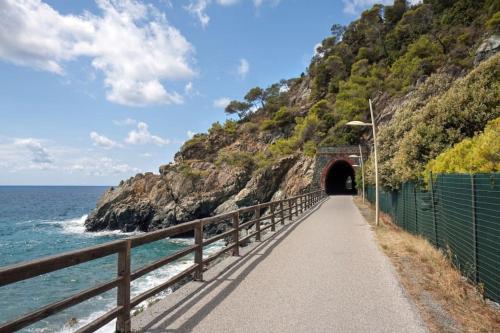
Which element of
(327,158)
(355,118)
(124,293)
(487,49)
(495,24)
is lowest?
(124,293)

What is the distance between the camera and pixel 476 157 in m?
9.28

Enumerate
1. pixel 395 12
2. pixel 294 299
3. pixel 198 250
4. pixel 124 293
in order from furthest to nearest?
1. pixel 395 12
2. pixel 198 250
3. pixel 294 299
4. pixel 124 293

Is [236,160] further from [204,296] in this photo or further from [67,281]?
[204,296]

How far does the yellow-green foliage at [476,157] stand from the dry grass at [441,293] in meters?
2.17

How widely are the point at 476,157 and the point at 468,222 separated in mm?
2601

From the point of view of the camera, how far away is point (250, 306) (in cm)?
571

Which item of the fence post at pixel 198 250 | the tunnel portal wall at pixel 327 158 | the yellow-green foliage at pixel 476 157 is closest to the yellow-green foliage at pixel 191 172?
the tunnel portal wall at pixel 327 158

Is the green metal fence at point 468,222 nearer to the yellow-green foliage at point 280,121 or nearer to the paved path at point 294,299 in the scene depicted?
the paved path at point 294,299

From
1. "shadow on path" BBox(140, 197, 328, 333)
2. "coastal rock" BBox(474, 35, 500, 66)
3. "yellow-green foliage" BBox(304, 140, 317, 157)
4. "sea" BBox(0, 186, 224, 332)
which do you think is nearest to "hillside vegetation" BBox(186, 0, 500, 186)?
"yellow-green foliage" BBox(304, 140, 317, 157)

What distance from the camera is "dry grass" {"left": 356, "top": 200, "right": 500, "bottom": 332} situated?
16.5 ft

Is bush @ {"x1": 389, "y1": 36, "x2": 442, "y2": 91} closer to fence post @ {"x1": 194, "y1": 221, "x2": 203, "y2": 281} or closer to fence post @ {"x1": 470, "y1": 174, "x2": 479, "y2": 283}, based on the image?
fence post @ {"x1": 470, "y1": 174, "x2": 479, "y2": 283}

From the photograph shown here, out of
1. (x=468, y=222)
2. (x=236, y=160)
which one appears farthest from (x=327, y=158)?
(x=468, y=222)

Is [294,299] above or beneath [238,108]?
beneath

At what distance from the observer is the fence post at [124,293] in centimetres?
463
